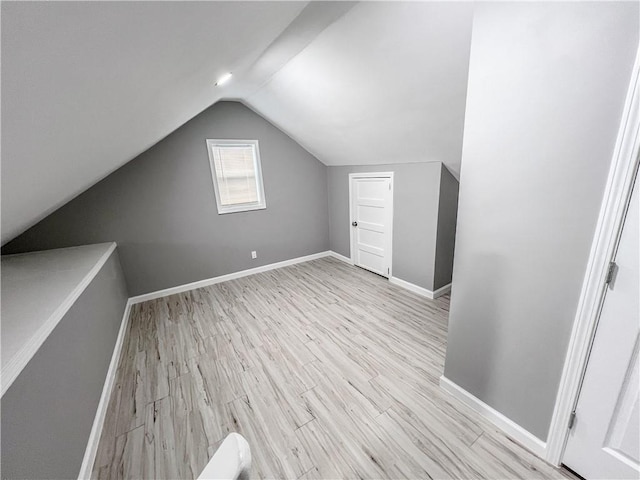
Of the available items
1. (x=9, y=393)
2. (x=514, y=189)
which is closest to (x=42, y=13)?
(x=9, y=393)

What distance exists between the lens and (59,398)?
1180 millimetres

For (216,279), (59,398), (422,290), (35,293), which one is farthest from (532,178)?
(216,279)

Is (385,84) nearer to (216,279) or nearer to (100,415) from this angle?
(100,415)

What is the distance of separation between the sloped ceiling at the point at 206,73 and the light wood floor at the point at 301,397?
4.77ft

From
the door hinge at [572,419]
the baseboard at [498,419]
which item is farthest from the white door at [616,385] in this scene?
the baseboard at [498,419]

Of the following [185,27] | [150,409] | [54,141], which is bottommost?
[150,409]

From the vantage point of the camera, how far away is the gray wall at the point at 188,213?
9.32 feet

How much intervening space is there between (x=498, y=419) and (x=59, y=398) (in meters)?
2.36

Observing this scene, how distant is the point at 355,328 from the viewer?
2520 millimetres

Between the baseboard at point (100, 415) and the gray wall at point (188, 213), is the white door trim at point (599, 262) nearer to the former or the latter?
the baseboard at point (100, 415)

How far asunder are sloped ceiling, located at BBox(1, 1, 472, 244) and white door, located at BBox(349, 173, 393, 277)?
0.48m

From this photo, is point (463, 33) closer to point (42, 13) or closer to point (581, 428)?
point (42, 13)

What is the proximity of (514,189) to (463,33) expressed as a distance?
3.09 ft

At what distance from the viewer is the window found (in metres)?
3.51
